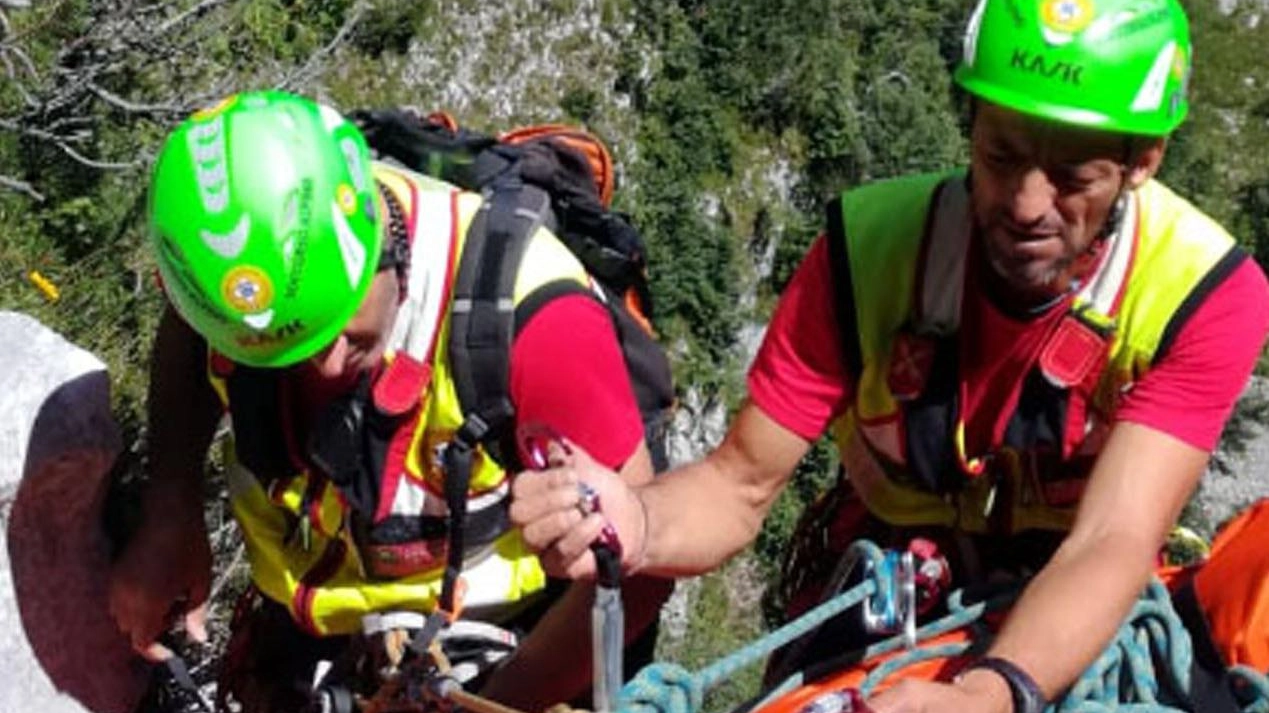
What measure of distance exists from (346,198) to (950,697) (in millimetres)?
1223

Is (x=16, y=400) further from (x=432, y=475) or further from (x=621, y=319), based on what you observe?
(x=621, y=319)

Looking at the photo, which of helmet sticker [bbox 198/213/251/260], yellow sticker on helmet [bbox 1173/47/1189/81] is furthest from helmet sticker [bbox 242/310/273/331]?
yellow sticker on helmet [bbox 1173/47/1189/81]

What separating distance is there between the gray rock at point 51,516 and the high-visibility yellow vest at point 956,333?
145cm

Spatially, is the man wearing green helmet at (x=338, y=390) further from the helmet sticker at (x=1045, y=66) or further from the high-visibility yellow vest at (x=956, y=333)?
the helmet sticker at (x=1045, y=66)

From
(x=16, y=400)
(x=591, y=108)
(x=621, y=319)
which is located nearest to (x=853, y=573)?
(x=621, y=319)

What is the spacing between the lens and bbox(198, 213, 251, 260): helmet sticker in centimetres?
284

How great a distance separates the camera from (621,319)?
126 inches

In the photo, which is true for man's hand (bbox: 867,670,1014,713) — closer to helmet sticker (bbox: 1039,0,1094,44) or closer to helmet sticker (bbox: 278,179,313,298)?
helmet sticker (bbox: 1039,0,1094,44)

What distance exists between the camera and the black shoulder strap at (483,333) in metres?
2.94

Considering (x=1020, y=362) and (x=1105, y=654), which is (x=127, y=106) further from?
(x=1105, y=654)

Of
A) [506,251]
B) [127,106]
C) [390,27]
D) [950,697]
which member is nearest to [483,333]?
[506,251]

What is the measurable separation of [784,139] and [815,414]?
26.5 metres

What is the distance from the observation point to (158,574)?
3406mm

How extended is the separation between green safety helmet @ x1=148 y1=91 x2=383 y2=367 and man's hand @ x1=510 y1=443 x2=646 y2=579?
614mm
